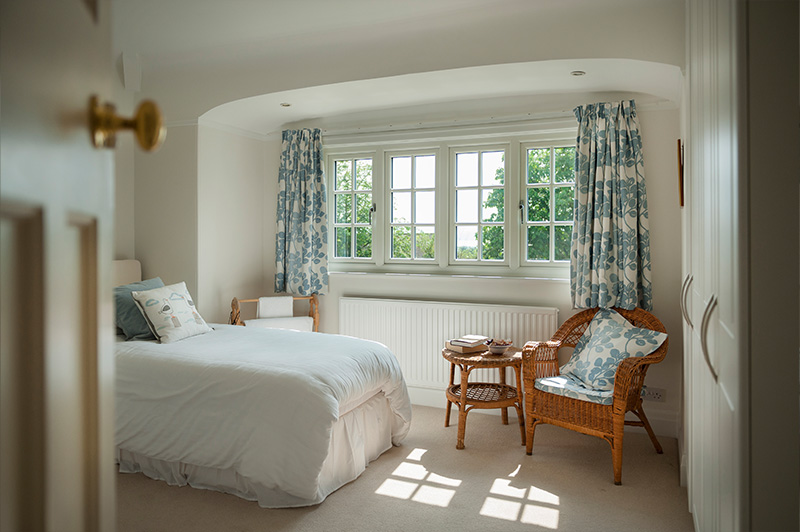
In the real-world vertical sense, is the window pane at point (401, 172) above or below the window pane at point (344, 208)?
above

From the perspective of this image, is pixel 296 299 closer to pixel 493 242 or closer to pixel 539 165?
pixel 493 242

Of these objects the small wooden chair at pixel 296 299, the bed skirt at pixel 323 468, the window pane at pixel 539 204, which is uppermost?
the window pane at pixel 539 204

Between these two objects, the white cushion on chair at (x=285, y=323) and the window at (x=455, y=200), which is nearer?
the window at (x=455, y=200)

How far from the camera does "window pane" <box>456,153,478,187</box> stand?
4.50m

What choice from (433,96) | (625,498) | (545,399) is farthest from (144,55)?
(625,498)

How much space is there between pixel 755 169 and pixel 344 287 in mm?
3960

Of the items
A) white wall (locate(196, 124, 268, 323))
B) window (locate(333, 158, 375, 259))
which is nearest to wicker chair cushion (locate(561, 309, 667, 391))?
window (locate(333, 158, 375, 259))

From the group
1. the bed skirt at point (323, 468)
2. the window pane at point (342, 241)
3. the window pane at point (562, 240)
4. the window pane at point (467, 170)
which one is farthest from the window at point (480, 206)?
the bed skirt at point (323, 468)

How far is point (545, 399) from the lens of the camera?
3.31m

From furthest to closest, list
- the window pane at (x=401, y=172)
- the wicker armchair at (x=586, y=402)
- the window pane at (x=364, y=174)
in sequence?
the window pane at (x=364, y=174) → the window pane at (x=401, y=172) → the wicker armchair at (x=586, y=402)

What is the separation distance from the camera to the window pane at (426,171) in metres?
4.65

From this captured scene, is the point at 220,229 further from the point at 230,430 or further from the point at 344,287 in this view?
the point at 230,430

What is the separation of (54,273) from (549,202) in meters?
3.99

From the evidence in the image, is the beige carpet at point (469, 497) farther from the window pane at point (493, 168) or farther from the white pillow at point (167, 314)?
the window pane at point (493, 168)
